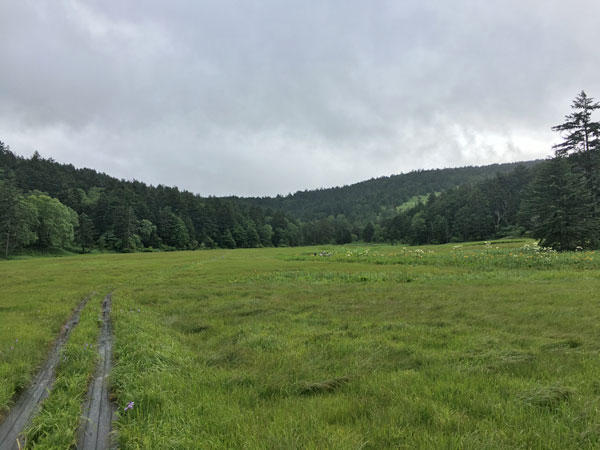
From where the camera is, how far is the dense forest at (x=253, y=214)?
32.9 m

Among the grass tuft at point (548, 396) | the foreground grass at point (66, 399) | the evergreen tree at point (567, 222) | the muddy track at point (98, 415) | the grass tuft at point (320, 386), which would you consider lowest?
the muddy track at point (98, 415)

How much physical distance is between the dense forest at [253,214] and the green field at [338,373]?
28572 mm

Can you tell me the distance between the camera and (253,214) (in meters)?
145

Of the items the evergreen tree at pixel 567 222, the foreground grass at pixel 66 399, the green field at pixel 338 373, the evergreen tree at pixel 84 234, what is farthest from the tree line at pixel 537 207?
the evergreen tree at pixel 84 234

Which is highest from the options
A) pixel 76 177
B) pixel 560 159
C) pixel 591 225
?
pixel 76 177

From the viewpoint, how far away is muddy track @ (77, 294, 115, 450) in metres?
4.09

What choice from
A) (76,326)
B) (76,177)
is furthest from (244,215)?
(76,326)

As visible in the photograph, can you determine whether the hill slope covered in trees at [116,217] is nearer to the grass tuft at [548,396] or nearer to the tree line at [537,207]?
the tree line at [537,207]

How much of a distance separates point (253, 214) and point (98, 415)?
142m

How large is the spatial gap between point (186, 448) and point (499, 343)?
21.5ft

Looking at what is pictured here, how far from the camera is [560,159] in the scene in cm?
3384

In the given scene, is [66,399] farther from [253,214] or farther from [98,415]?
[253,214]

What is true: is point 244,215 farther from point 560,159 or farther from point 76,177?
point 560,159

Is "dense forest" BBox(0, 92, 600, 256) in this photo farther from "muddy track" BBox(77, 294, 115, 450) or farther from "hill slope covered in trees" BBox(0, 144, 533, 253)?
"muddy track" BBox(77, 294, 115, 450)
